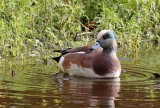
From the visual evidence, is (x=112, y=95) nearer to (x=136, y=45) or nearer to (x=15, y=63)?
(x=15, y=63)

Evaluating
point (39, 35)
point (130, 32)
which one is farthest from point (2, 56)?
point (130, 32)

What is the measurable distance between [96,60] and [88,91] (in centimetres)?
141

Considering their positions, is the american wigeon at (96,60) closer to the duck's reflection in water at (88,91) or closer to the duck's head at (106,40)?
the duck's head at (106,40)

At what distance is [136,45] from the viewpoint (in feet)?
36.5

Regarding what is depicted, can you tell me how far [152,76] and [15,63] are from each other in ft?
7.27

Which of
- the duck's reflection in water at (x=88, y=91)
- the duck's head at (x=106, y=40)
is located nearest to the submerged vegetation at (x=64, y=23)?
the duck's head at (x=106, y=40)

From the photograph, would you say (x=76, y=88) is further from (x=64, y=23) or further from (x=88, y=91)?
(x=64, y=23)

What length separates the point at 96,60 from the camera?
9000 millimetres

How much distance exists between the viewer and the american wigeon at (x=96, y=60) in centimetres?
891

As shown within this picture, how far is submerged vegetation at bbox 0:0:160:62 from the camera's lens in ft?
34.5

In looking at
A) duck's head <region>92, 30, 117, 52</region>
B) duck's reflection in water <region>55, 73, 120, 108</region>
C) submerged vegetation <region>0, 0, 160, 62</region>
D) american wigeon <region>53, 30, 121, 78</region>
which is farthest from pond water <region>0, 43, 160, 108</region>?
submerged vegetation <region>0, 0, 160, 62</region>

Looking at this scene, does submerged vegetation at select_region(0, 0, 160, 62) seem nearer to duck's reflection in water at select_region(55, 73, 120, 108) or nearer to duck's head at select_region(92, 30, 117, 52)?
duck's head at select_region(92, 30, 117, 52)

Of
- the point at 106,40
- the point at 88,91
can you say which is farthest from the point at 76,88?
the point at 106,40

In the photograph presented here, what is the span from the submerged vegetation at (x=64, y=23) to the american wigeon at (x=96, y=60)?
0.80m
